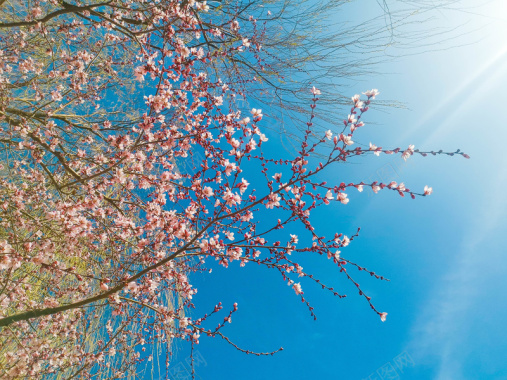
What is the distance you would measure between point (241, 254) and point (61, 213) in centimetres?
153

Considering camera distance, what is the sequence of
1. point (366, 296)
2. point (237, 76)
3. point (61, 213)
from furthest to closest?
1. point (237, 76)
2. point (61, 213)
3. point (366, 296)

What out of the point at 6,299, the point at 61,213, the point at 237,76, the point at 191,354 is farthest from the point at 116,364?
the point at 237,76

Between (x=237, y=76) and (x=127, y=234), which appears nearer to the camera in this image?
(x=127, y=234)

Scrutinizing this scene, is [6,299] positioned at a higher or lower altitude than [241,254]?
higher

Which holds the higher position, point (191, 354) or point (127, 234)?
point (127, 234)

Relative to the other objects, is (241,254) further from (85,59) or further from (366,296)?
(85,59)

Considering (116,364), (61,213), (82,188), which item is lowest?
(116,364)

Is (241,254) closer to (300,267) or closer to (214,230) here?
(300,267)

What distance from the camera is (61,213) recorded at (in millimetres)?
2854

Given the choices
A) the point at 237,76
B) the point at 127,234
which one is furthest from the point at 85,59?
the point at 127,234

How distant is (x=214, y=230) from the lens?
10.7 ft

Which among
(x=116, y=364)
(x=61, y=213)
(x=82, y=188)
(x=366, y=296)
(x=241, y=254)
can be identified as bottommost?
(x=366, y=296)

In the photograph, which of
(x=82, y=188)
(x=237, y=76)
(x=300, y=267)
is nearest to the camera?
(x=300, y=267)

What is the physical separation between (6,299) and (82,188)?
119cm
